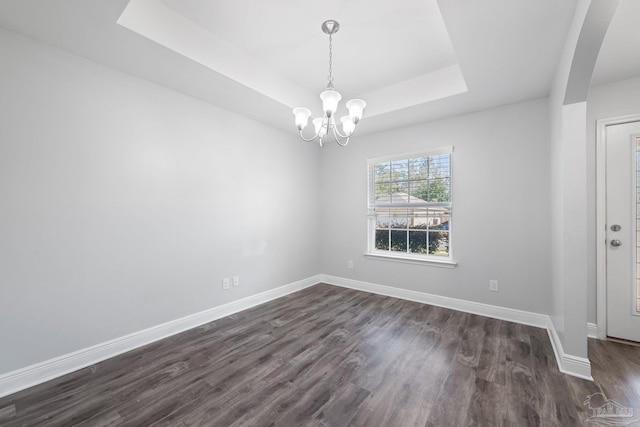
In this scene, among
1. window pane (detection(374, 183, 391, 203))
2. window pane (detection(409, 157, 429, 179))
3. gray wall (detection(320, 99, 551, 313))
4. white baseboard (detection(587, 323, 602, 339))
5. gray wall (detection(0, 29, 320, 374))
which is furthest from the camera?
window pane (detection(374, 183, 391, 203))

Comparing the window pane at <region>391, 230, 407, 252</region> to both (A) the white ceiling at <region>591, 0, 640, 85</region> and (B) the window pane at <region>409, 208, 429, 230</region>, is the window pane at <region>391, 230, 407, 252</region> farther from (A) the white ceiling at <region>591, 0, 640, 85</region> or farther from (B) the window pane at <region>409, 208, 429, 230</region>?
(A) the white ceiling at <region>591, 0, 640, 85</region>

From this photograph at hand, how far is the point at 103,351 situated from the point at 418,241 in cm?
378

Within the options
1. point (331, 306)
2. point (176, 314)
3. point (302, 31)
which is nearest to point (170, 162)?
point (176, 314)

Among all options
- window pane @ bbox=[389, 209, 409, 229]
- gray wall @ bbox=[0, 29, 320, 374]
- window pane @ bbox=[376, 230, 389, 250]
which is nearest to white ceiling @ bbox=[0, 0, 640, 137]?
gray wall @ bbox=[0, 29, 320, 374]

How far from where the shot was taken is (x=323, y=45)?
252 centimetres

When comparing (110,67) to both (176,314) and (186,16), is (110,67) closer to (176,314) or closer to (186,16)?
(186,16)

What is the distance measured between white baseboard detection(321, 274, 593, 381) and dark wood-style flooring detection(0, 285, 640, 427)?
92 mm

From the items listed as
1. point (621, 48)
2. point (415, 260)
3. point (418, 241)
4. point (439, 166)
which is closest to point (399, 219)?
point (418, 241)

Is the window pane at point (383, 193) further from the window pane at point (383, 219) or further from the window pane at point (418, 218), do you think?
the window pane at point (418, 218)

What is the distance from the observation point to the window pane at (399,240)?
155 inches

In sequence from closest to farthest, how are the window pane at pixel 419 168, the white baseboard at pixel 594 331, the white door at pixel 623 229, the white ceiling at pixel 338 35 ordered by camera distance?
1. the white ceiling at pixel 338 35
2. the white door at pixel 623 229
3. the white baseboard at pixel 594 331
4. the window pane at pixel 419 168

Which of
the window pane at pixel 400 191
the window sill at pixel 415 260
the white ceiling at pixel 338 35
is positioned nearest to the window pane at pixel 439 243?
the window sill at pixel 415 260

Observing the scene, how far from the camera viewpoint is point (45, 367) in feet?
6.52

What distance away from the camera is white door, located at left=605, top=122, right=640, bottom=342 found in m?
2.50
